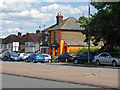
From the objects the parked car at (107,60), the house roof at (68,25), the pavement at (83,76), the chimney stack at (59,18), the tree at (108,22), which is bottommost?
the pavement at (83,76)

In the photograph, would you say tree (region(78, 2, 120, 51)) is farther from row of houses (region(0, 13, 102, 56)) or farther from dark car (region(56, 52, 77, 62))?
row of houses (region(0, 13, 102, 56))


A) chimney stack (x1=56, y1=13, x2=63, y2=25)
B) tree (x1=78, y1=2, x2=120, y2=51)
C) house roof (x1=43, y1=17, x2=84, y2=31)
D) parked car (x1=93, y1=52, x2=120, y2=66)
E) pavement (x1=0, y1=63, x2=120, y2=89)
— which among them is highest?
chimney stack (x1=56, y1=13, x2=63, y2=25)

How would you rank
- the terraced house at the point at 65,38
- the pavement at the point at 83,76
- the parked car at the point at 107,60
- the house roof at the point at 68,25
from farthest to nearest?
the house roof at the point at 68,25, the terraced house at the point at 65,38, the parked car at the point at 107,60, the pavement at the point at 83,76

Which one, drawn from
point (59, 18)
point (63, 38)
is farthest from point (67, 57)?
point (59, 18)

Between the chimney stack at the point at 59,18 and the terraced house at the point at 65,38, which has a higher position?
the chimney stack at the point at 59,18

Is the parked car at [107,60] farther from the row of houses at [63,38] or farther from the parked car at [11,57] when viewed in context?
the row of houses at [63,38]

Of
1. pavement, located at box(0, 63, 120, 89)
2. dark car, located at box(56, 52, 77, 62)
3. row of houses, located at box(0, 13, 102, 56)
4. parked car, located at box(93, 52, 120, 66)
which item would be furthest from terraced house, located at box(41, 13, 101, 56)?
pavement, located at box(0, 63, 120, 89)

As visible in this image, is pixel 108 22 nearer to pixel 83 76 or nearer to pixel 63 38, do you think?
pixel 83 76

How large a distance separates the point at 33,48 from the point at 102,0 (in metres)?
56.5

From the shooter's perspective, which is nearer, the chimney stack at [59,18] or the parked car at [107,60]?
the parked car at [107,60]

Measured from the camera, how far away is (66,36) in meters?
59.2

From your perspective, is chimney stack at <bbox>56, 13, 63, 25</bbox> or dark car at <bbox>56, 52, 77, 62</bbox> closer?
dark car at <bbox>56, 52, 77, 62</bbox>

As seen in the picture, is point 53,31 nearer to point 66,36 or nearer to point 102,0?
point 66,36

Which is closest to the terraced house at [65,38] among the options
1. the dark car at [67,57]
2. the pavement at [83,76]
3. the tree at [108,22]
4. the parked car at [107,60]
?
the dark car at [67,57]
